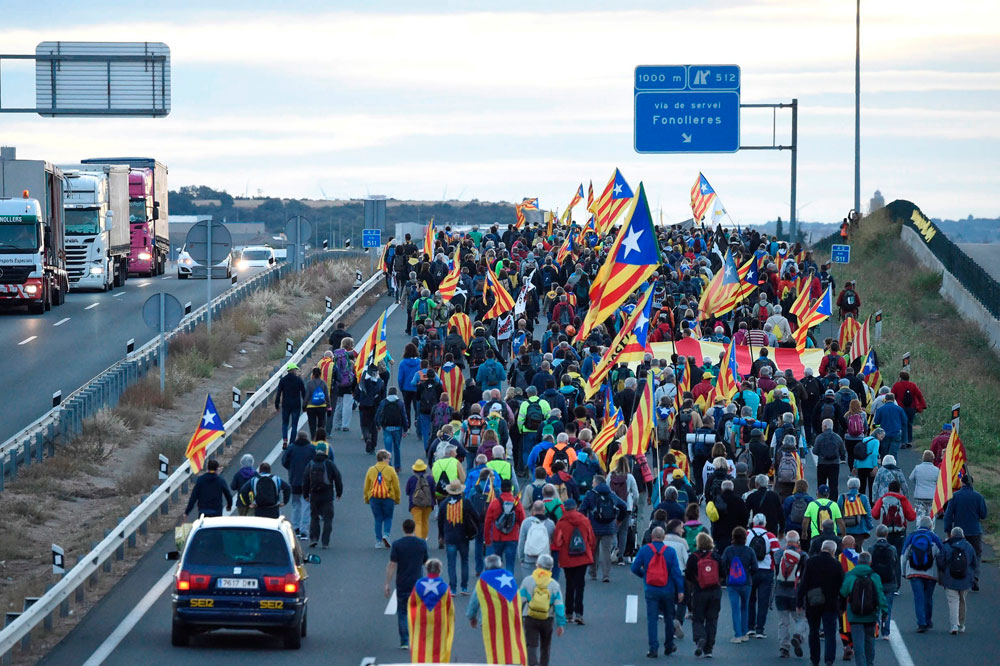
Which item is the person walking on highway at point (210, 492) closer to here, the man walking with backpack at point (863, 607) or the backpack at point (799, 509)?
the backpack at point (799, 509)

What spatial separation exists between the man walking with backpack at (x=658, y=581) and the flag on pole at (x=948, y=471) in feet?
16.8

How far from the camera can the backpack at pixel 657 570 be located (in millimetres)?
16875

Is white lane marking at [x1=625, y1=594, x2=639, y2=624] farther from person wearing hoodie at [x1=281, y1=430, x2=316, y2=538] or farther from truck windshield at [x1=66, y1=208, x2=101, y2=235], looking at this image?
truck windshield at [x1=66, y1=208, x2=101, y2=235]

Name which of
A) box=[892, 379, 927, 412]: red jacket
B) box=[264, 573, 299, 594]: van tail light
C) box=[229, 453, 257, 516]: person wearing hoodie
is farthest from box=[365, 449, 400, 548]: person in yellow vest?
box=[892, 379, 927, 412]: red jacket

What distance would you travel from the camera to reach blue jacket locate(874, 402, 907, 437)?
81.2 feet

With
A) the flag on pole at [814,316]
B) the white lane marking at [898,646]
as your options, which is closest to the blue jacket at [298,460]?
the white lane marking at [898,646]

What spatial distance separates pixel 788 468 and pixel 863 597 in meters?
4.44

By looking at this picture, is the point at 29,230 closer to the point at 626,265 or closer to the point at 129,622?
the point at 626,265

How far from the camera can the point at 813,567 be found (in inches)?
653

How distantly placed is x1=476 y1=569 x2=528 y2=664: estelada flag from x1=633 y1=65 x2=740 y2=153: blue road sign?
32.4m

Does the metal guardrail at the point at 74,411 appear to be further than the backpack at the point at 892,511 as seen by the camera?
Yes

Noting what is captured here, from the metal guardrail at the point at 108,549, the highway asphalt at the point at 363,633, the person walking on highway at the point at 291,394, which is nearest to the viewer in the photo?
the metal guardrail at the point at 108,549

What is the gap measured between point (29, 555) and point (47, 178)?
2518cm

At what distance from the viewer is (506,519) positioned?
1842 centimetres
